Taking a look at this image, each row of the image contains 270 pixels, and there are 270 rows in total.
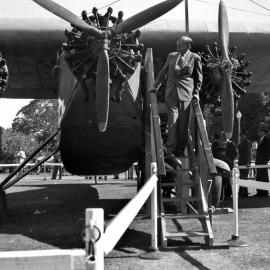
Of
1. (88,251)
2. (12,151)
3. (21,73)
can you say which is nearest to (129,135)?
(21,73)

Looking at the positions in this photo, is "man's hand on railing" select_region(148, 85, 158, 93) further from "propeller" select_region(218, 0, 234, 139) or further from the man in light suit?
"propeller" select_region(218, 0, 234, 139)

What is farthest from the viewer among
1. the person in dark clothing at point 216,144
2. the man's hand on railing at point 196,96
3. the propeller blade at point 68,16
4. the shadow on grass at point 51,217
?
the person in dark clothing at point 216,144

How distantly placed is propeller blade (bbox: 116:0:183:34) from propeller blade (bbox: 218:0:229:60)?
96 cm

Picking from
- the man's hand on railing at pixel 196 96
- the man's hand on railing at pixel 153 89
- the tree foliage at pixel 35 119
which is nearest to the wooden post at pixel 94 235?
the man's hand on railing at pixel 196 96

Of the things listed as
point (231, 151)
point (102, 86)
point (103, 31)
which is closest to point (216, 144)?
point (231, 151)

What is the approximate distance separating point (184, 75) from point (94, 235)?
18.1 feet

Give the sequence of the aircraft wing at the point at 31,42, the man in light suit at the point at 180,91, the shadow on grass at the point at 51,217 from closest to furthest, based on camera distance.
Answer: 1. the shadow on grass at the point at 51,217
2. the man in light suit at the point at 180,91
3. the aircraft wing at the point at 31,42

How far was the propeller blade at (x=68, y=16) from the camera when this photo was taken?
265 inches

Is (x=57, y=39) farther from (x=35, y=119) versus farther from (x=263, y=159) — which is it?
(x=35, y=119)

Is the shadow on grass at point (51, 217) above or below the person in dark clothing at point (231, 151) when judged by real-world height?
below

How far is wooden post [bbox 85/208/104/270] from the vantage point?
197cm

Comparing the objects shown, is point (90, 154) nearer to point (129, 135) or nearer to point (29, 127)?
point (129, 135)

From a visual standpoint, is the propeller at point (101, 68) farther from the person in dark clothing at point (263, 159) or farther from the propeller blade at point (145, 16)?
the person in dark clothing at point (263, 159)

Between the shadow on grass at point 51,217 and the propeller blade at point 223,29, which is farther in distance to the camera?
the propeller blade at point 223,29
